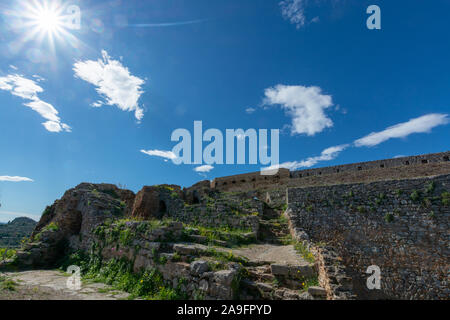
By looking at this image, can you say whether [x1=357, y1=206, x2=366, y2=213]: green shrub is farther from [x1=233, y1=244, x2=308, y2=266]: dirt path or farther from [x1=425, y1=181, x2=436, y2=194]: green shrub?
[x1=233, y1=244, x2=308, y2=266]: dirt path

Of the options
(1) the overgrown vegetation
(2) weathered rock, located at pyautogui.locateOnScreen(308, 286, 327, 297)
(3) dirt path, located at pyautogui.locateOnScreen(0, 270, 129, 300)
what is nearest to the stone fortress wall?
(2) weathered rock, located at pyautogui.locateOnScreen(308, 286, 327, 297)

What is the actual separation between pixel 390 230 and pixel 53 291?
1312cm

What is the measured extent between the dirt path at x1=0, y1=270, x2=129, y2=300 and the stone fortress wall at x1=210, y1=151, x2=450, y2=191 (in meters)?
18.4

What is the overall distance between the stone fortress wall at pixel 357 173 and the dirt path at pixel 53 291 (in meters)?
18.4

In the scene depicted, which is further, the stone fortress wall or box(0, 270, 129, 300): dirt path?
the stone fortress wall

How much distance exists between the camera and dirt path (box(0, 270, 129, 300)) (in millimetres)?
4887

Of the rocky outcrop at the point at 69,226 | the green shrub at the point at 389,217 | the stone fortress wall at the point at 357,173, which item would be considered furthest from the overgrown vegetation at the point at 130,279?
the stone fortress wall at the point at 357,173

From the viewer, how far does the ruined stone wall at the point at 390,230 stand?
Result: 859cm

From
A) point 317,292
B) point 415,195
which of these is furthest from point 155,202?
point 415,195

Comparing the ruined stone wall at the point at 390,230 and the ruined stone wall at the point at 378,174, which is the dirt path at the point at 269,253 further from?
the ruined stone wall at the point at 378,174

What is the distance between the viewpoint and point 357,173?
1778 centimetres

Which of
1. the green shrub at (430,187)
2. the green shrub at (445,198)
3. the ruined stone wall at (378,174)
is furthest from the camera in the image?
the ruined stone wall at (378,174)
